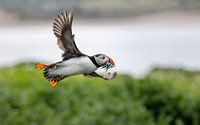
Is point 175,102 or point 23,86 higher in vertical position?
point 23,86

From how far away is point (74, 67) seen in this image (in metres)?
1.92

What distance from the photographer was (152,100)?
51.4 feet

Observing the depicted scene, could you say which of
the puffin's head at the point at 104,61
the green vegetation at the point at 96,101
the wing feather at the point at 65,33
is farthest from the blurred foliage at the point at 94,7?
the green vegetation at the point at 96,101

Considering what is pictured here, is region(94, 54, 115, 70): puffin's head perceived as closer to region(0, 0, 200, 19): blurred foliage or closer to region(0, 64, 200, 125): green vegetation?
region(0, 0, 200, 19): blurred foliage

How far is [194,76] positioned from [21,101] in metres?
9.41

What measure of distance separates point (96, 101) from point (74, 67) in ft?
41.8

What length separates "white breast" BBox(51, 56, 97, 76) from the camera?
6.29ft

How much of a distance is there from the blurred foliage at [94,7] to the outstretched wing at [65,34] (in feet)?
0.54

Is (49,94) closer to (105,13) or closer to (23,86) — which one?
→ (23,86)

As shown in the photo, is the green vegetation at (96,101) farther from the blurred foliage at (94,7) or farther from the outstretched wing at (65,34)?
the outstretched wing at (65,34)

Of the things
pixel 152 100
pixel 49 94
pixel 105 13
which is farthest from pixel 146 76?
pixel 105 13

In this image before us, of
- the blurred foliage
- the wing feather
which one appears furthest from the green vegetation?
the wing feather

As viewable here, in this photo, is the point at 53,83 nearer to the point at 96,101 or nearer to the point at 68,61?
the point at 68,61

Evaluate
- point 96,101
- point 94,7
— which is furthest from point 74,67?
point 96,101
